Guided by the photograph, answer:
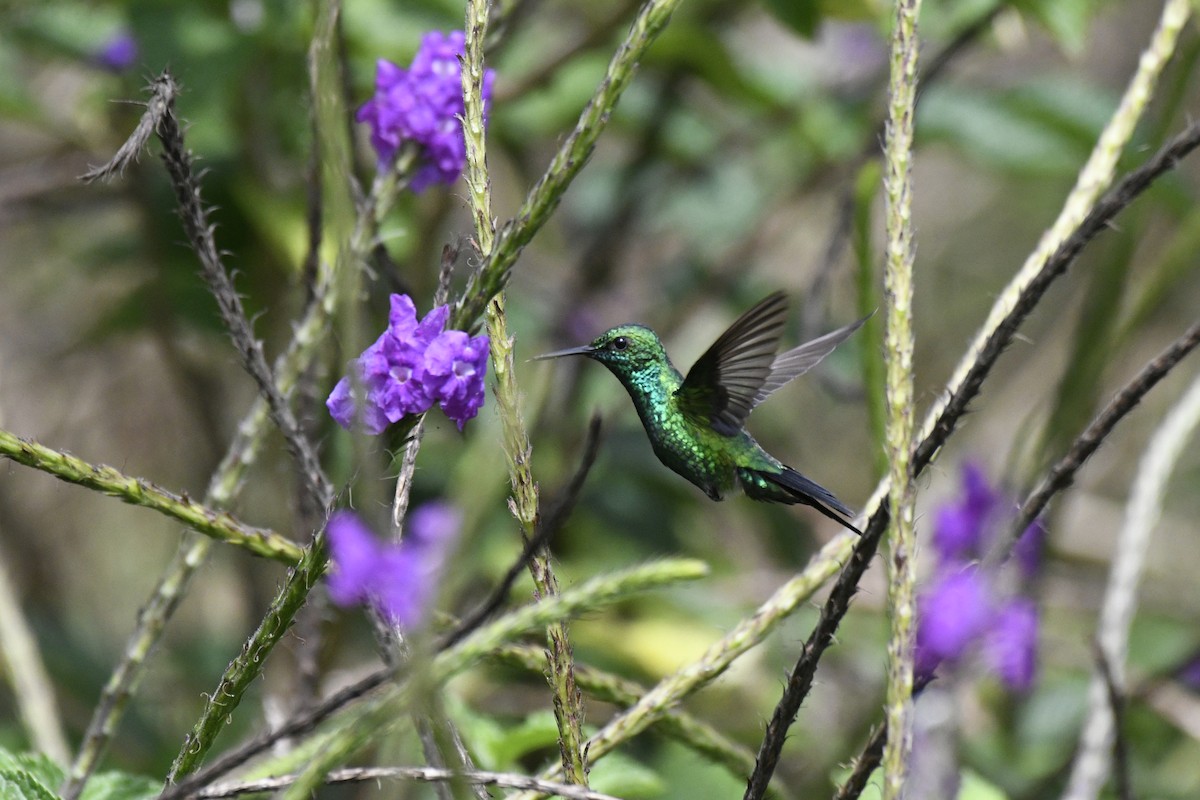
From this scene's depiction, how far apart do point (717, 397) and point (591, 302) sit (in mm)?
1781

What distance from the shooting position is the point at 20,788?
109 cm

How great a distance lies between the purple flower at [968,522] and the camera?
265 cm

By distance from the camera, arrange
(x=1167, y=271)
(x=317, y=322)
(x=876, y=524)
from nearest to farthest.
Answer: (x=876, y=524)
(x=317, y=322)
(x=1167, y=271)

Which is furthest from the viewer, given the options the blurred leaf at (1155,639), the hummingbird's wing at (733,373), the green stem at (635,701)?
the blurred leaf at (1155,639)

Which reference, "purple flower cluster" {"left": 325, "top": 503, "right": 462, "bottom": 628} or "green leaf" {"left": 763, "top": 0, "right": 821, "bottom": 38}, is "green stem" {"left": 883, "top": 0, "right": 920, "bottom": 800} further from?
"green leaf" {"left": 763, "top": 0, "right": 821, "bottom": 38}

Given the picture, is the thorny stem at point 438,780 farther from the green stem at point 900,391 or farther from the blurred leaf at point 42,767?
the blurred leaf at point 42,767

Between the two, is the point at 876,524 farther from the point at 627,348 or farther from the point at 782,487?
the point at 782,487

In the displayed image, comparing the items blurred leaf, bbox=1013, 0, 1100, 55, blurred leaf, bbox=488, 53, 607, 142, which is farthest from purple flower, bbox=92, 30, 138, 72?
blurred leaf, bbox=1013, 0, 1100, 55

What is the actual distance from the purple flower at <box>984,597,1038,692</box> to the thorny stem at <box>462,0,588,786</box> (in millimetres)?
1776

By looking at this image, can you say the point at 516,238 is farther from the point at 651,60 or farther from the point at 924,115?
the point at 924,115

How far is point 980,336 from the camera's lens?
1.23 meters

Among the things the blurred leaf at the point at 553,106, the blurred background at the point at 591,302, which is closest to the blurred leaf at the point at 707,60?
the blurred background at the point at 591,302

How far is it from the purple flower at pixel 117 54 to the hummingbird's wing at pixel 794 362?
169 cm

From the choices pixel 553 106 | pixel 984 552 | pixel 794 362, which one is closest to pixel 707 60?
pixel 553 106
